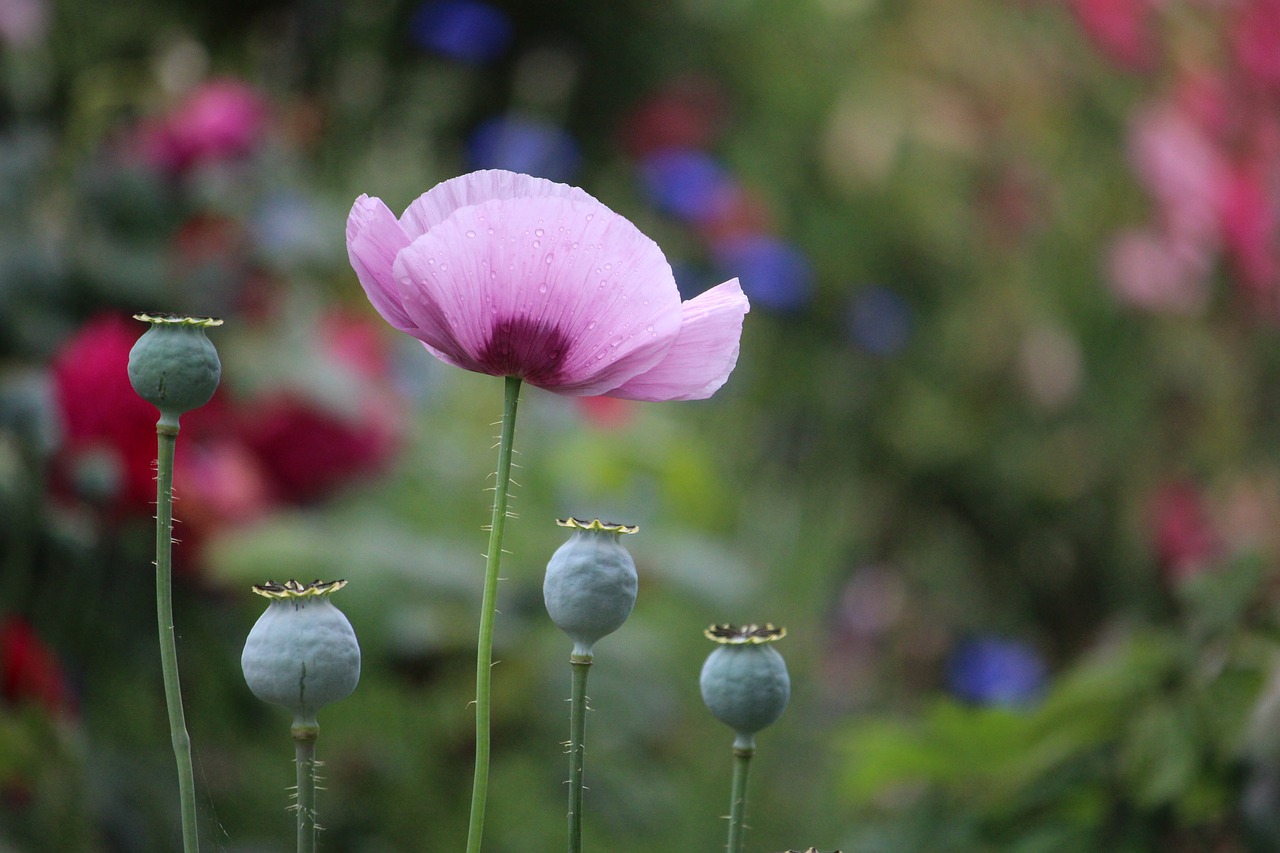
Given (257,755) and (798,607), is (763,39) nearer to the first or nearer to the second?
(798,607)

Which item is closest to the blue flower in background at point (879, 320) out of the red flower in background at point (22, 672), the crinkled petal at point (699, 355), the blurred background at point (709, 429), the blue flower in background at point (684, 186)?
the blurred background at point (709, 429)

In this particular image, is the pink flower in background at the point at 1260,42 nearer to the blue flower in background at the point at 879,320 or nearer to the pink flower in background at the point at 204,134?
the blue flower in background at the point at 879,320

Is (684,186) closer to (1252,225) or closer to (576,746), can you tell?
(1252,225)

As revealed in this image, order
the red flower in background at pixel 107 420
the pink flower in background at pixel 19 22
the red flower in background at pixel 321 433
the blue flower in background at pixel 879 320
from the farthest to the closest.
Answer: the blue flower in background at pixel 879 320 → the pink flower in background at pixel 19 22 → the red flower in background at pixel 321 433 → the red flower in background at pixel 107 420

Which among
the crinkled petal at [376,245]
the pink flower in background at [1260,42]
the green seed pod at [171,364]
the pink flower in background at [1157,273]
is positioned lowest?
the green seed pod at [171,364]

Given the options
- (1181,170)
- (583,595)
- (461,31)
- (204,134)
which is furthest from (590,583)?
(461,31)

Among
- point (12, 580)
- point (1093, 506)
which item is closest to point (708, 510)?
point (12, 580)
